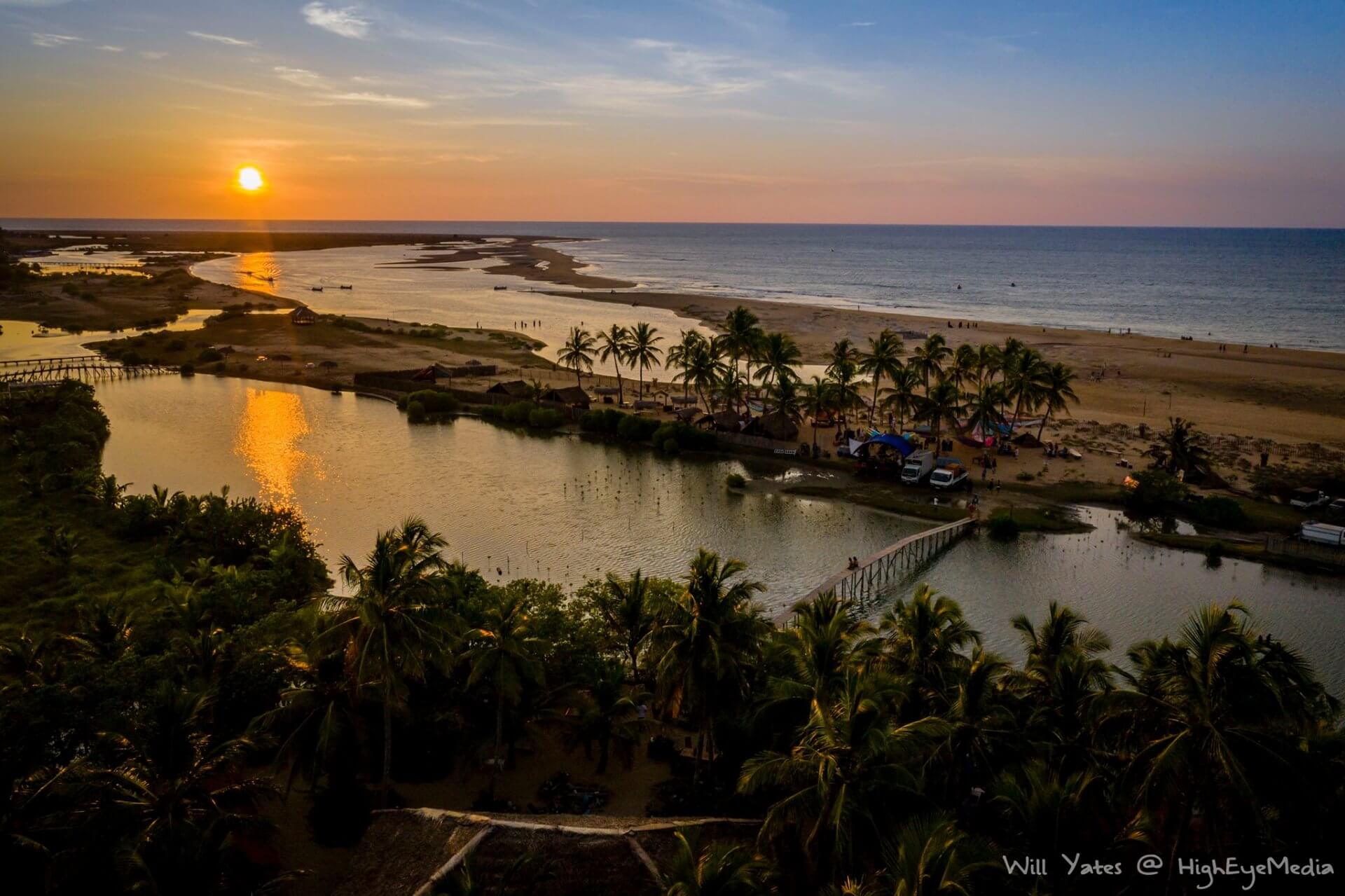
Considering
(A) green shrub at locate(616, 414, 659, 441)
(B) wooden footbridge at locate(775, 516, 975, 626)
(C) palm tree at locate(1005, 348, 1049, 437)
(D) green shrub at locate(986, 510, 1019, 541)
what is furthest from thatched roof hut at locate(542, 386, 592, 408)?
(D) green shrub at locate(986, 510, 1019, 541)

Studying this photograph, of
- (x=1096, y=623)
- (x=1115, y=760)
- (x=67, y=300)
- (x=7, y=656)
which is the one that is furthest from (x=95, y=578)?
(x=67, y=300)

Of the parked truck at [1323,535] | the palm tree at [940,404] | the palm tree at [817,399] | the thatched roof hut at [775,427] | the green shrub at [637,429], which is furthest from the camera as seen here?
the green shrub at [637,429]

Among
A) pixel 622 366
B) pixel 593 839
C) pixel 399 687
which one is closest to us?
pixel 593 839


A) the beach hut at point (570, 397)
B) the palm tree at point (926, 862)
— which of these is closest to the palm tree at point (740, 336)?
the beach hut at point (570, 397)

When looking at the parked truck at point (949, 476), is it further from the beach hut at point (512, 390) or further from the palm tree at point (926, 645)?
the beach hut at point (512, 390)

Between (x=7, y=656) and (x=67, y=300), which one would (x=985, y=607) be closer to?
(x=7, y=656)
